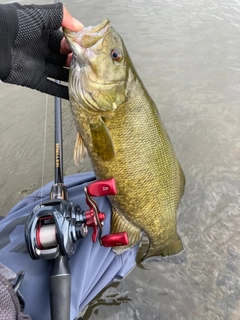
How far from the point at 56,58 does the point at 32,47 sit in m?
0.20

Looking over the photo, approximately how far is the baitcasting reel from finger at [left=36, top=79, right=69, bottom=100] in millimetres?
773

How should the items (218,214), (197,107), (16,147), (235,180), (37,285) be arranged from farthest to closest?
(197,107) → (16,147) → (235,180) → (218,214) → (37,285)

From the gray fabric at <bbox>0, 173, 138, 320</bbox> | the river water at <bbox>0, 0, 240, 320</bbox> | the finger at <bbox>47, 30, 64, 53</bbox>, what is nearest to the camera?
the gray fabric at <bbox>0, 173, 138, 320</bbox>

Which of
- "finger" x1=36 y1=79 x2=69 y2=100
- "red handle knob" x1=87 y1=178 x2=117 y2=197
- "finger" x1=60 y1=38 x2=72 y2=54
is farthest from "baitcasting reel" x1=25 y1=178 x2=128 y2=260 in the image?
"finger" x1=60 y1=38 x2=72 y2=54

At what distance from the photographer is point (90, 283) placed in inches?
68.8

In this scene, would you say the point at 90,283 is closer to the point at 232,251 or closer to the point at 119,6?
the point at 232,251

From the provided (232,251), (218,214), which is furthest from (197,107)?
(232,251)

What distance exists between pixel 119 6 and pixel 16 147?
10.9 ft

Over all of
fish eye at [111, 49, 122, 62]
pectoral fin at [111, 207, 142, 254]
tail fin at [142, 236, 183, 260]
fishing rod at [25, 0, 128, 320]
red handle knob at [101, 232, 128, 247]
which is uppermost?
fish eye at [111, 49, 122, 62]

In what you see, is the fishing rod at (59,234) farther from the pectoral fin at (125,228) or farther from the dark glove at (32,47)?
the dark glove at (32,47)

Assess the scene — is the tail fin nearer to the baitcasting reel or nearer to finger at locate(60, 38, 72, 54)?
the baitcasting reel

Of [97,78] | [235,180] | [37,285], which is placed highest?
[97,78]

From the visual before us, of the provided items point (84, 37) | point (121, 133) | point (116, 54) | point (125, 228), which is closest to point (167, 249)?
point (125, 228)

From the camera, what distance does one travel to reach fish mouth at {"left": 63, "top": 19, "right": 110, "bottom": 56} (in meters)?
1.67
